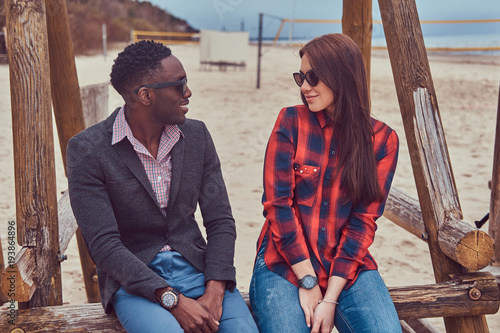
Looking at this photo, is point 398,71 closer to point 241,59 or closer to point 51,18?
point 51,18

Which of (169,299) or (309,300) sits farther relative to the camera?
(309,300)

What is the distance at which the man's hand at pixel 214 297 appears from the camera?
83.0 inches

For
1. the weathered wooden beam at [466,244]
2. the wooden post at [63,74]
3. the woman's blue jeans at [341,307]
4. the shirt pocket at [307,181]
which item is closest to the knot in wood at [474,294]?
the weathered wooden beam at [466,244]

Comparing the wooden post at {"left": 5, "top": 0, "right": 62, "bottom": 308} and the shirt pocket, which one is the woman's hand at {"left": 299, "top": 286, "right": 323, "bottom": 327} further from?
the wooden post at {"left": 5, "top": 0, "right": 62, "bottom": 308}

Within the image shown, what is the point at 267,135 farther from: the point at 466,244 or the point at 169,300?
the point at 169,300

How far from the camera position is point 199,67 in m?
20.3

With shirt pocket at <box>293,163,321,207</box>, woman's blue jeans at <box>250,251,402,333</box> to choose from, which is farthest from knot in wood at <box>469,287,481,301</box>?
shirt pocket at <box>293,163,321,207</box>

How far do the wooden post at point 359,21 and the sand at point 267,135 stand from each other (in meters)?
0.62

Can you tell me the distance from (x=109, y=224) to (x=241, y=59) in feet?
58.3

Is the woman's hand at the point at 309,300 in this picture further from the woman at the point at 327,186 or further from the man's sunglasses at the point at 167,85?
the man's sunglasses at the point at 167,85

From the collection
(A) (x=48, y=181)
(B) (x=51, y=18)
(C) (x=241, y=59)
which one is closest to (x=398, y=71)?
(A) (x=48, y=181)

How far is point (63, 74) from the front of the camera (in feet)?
11.3

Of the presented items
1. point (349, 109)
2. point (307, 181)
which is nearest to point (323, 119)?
point (349, 109)

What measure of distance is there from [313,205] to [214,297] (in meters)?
0.57
